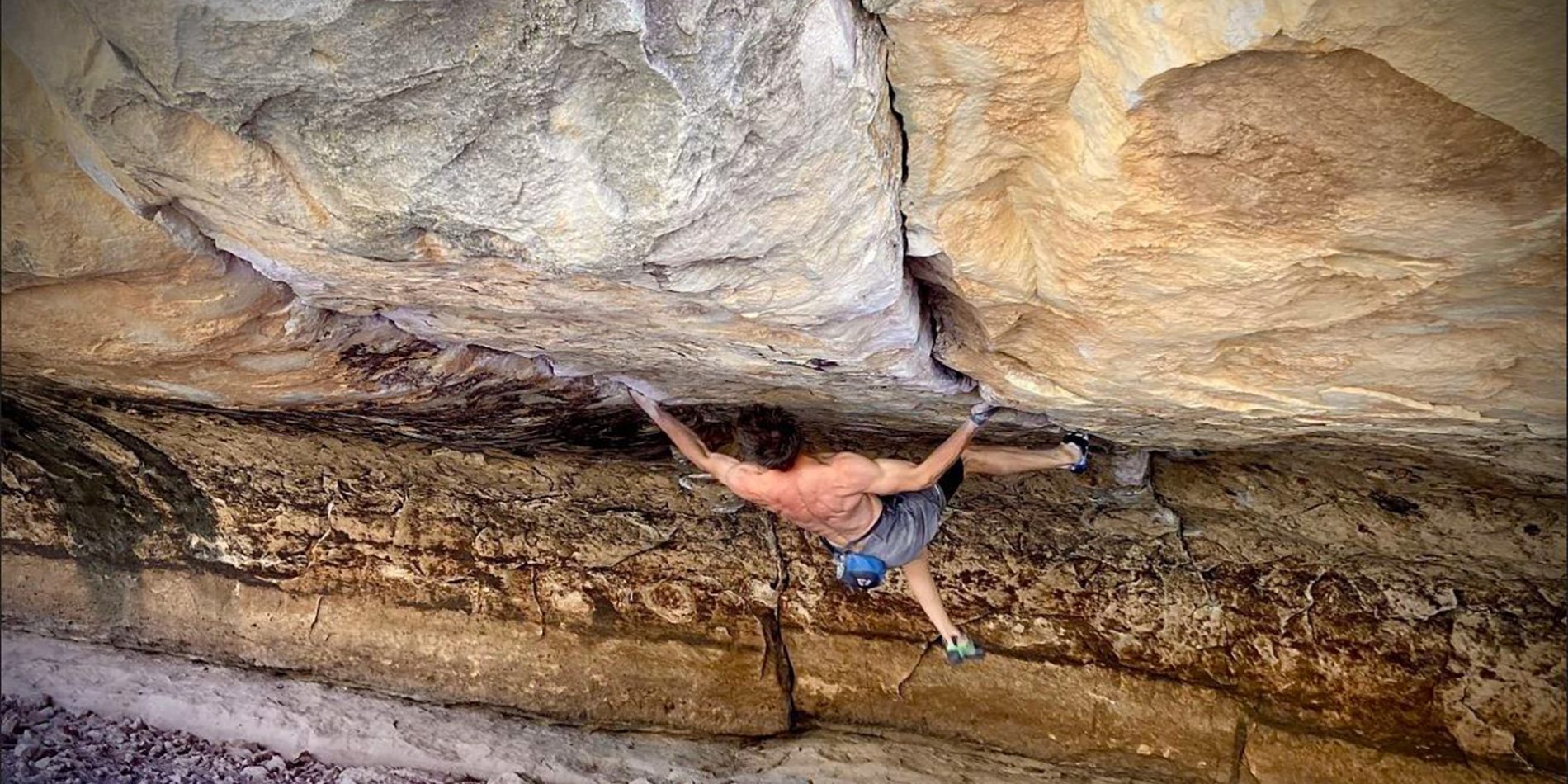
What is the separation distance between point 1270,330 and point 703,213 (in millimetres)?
1107

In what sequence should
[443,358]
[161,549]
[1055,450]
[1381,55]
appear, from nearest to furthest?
[1381,55] → [443,358] → [1055,450] → [161,549]

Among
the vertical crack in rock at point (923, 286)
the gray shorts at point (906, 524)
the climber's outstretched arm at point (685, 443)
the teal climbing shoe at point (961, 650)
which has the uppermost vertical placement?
the vertical crack in rock at point (923, 286)

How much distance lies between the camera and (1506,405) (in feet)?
7.59

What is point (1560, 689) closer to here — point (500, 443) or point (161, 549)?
point (500, 443)

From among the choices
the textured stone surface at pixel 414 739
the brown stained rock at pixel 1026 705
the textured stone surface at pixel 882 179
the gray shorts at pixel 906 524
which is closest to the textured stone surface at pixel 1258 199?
the textured stone surface at pixel 882 179

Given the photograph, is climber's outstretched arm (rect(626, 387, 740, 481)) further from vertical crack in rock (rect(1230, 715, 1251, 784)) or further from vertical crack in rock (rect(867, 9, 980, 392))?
vertical crack in rock (rect(1230, 715, 1251, 784))

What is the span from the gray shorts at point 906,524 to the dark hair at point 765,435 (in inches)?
11.8

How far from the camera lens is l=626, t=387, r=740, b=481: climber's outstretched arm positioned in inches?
125

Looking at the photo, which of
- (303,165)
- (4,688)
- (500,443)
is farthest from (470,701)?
(303,165)

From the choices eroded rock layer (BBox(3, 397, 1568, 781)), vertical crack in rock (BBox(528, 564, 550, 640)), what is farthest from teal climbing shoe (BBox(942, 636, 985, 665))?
vertical crack in rock (BBox(528, 564, 550, 640))

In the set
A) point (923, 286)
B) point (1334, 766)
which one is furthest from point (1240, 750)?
point (923, 286)

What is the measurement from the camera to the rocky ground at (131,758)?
10.8 feet

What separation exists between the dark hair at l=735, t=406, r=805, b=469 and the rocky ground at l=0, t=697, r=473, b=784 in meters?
1.18

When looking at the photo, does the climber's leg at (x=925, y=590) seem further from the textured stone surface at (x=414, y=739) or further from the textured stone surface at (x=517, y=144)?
the textured stone surface at (x=517, y=144)
